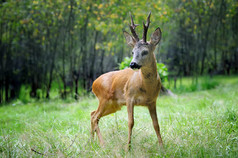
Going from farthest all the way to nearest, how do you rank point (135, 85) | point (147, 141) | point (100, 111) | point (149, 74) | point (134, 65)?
point (100, 111)
point (147, 141)
point (135, 85)
point (149, 74)
point (134, 65)

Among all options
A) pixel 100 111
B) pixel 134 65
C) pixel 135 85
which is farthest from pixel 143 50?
pixel 100 111

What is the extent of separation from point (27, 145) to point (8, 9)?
690 cm

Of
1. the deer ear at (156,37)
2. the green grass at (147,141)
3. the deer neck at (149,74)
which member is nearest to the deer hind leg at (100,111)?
the green grass at (147,141)

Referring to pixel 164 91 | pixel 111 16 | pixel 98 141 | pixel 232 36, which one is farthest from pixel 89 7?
pixel 232 36

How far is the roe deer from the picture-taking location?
9.53 feet

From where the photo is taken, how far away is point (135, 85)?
10.1ft

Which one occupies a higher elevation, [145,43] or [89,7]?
[89,7]

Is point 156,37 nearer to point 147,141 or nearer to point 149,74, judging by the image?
point 149,74

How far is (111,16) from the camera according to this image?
7.79 m

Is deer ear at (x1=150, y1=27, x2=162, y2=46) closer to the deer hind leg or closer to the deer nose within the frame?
the deer nose

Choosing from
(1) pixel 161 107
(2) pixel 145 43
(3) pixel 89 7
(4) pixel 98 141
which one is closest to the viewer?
(2) pixel 145 43

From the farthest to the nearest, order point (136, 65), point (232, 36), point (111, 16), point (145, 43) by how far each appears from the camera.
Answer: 1. point (232, 36)
2. point (111, 16)
3. point (145, 43)
4. point (136, 65)

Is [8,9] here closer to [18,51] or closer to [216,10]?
[18,51]

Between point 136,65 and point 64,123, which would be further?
point 64,123
